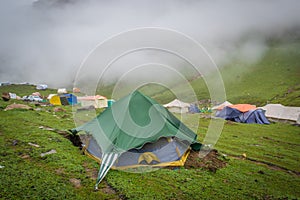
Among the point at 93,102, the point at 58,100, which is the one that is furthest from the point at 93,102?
the point at 58,100

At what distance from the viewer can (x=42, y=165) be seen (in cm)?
913

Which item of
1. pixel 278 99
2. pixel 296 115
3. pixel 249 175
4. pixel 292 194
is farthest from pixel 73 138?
pixel 278 99

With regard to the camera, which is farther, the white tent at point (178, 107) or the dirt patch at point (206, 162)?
the white tent at point (178, 107)

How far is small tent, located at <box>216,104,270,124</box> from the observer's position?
3300 cm

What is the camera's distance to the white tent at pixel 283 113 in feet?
111

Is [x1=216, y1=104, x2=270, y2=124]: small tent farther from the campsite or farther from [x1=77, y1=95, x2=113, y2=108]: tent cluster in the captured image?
[x1=77, y1=95, x2=113, y2=108]: tent cluster

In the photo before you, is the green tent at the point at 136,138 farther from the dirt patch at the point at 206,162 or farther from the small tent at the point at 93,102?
the small tent at the point at 93,102

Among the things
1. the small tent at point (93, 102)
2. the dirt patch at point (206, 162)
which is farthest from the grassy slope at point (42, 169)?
the small tent at point (93, 102)

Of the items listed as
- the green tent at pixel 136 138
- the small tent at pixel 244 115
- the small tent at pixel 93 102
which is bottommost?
the small tent at pixel 93 102

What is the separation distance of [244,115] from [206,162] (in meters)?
25.7

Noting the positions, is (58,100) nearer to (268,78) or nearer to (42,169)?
(42,169)

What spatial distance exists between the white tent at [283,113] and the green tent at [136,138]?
30.0 m

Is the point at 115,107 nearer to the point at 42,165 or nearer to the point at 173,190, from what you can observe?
the point at 42,165

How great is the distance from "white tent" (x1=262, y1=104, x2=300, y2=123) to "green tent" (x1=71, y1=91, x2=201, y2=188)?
30.0 meters
